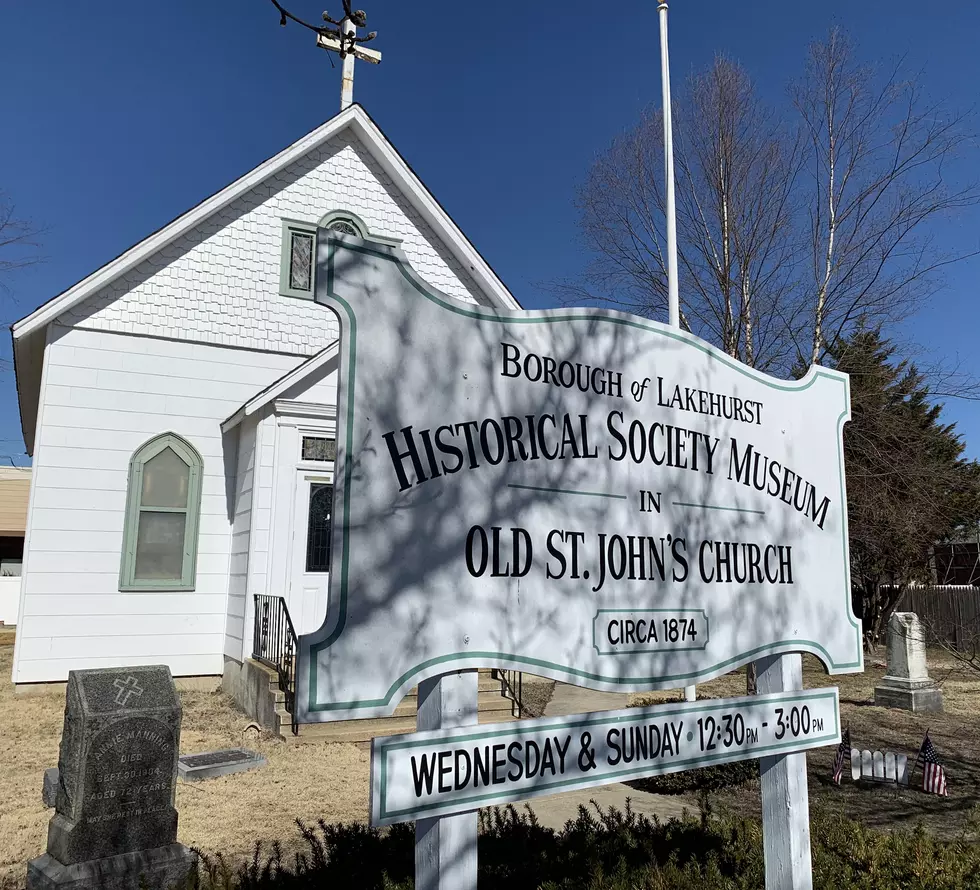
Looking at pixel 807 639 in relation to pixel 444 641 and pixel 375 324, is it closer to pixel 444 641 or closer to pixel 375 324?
pixel 444 641

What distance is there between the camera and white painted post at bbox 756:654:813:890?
11.7 ft

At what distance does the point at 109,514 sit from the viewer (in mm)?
11172

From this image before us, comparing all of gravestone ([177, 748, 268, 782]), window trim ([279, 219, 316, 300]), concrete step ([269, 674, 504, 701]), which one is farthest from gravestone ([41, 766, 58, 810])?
window trim ([279, 219, 316, 300])

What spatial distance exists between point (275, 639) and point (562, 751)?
311 inches

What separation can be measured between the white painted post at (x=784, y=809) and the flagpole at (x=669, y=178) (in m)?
8.20

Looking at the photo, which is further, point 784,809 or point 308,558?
point 308,558

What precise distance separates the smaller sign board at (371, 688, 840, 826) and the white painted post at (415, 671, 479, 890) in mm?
74

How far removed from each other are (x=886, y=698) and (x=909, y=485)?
4.24 metres

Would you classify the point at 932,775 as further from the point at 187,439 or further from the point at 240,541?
the point at 187,439

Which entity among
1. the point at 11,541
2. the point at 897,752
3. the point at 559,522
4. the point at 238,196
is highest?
the point at 238,196

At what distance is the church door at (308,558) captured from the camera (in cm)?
1086

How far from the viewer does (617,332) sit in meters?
3.34

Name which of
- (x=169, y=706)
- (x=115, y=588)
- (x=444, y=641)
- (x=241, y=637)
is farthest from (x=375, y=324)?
(x=115, y=588)

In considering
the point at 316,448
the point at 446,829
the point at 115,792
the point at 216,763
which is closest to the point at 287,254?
the point at 316,448
